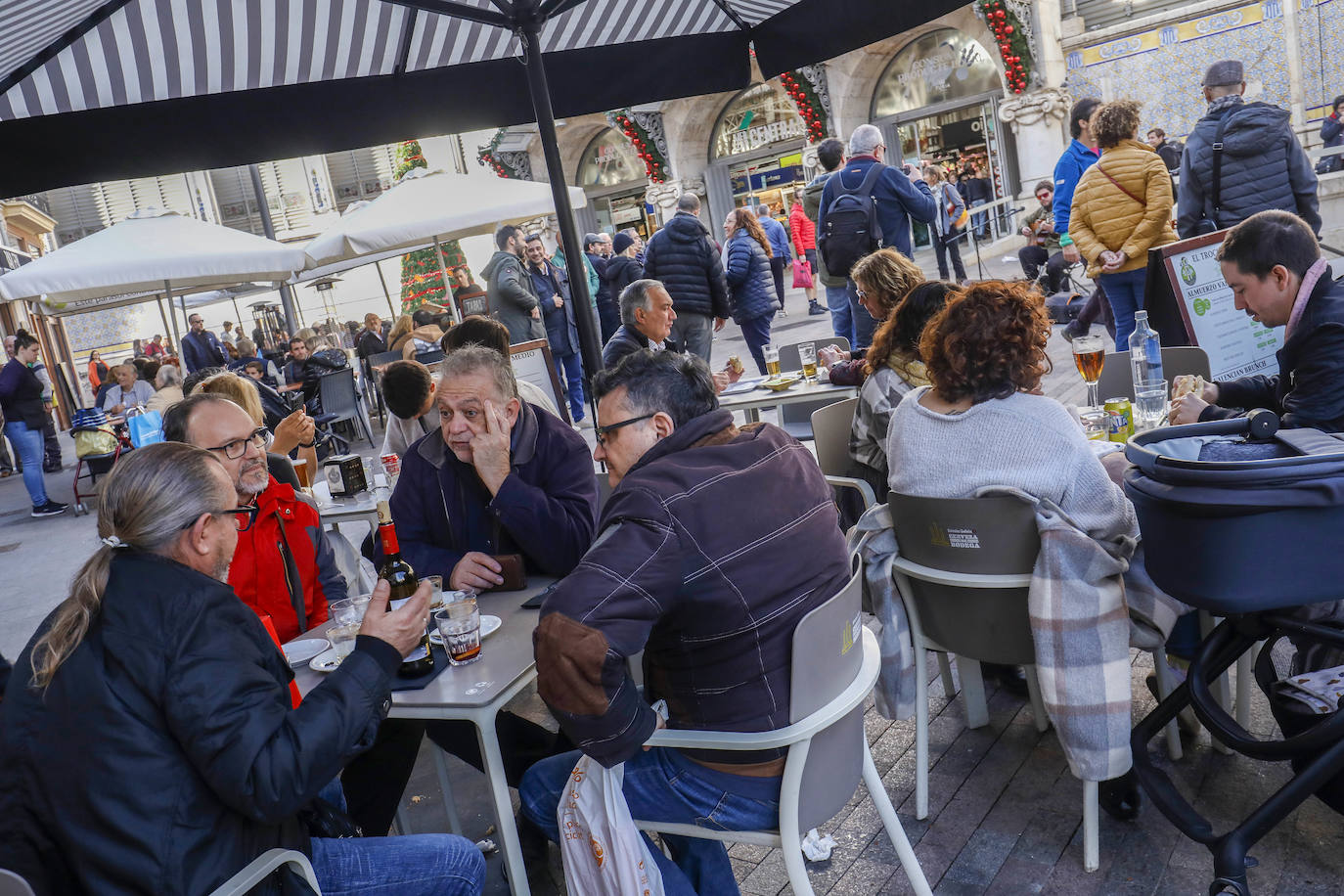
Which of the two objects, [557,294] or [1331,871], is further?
[557,294]

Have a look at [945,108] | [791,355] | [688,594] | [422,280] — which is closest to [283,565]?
[688,594]

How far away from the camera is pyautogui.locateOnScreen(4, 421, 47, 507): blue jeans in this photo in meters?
10.2

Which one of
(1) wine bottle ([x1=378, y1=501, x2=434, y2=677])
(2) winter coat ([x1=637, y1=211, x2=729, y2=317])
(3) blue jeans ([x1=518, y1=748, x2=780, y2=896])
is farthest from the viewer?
(2) winter coat ([x1=637, y1=211, x2=729, y2=317])

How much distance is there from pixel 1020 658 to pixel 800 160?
18.4m

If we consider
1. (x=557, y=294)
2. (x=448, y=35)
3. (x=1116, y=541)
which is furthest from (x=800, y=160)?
(x=1116, y=541)

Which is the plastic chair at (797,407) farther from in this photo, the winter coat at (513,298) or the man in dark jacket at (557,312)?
the man in dark jacket at (557,312)

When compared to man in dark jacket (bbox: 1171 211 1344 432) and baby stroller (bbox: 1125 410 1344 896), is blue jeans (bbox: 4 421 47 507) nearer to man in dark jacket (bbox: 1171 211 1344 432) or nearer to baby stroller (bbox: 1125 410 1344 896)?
man in dark jacket (bbox: 1171 211 1344 432)

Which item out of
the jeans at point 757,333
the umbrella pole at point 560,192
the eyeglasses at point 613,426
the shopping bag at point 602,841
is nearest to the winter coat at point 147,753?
the shopping bag at point 602,841

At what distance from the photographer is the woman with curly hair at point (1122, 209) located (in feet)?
17.3

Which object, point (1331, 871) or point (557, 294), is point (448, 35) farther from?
point (557, 294)

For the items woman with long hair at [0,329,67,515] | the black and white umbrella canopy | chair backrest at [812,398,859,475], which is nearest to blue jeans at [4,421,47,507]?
woman with long hair at [0,329,67,515]

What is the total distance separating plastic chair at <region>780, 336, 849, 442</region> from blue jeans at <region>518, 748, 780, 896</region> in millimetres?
3502

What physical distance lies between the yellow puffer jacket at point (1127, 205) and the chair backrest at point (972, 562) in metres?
3.57

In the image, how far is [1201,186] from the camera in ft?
17.8
